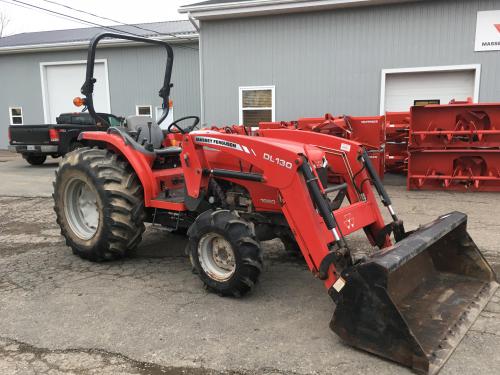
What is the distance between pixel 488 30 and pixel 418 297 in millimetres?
9758

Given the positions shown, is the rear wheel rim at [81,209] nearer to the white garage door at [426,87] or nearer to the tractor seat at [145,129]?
the tractor seat at [145,129]

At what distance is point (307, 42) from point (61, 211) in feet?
29.8

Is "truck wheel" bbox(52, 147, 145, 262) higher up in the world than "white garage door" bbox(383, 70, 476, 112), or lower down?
lower down

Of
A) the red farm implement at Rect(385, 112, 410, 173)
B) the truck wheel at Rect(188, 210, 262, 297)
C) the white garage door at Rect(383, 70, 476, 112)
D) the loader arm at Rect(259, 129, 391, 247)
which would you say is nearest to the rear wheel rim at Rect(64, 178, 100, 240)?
the truck wheel at Rect(188, 210, 262, 297)

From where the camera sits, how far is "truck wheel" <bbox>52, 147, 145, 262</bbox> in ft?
14.5

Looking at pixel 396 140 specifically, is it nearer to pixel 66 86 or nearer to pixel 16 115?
pixel 66 86

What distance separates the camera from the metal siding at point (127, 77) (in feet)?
55.0

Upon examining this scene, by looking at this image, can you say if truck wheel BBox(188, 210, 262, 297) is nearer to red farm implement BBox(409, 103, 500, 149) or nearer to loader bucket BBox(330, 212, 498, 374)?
loader bucket BBox(330, 212, 498, 374)

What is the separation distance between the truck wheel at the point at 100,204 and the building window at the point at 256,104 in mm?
8505

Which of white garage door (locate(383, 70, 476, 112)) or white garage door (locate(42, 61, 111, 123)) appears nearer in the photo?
white garage door (locate(383, 70, 476, 112))

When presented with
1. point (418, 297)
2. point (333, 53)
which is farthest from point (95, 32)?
point (418, 297)

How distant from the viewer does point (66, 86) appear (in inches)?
729

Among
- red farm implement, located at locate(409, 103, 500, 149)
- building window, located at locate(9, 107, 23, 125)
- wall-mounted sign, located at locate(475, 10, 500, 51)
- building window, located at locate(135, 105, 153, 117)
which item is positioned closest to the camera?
red farm implement, located at locate(409, 103, 500, 149)

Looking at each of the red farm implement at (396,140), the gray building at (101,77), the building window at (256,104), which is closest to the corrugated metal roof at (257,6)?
the building window at (256,104)
